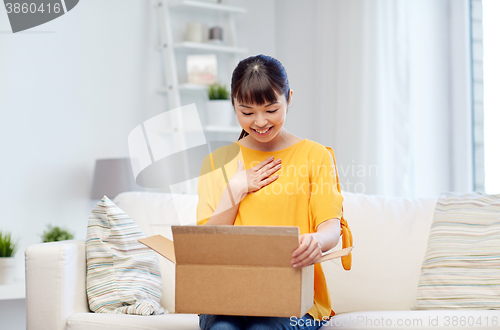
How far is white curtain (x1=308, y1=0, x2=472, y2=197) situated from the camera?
264 centimetres

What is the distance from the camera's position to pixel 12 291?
7.39ft

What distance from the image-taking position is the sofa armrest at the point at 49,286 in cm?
151

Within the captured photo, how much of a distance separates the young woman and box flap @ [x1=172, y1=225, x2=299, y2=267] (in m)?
0.19

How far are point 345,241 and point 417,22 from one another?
1737 millimetres

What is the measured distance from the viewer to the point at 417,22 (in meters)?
2.68

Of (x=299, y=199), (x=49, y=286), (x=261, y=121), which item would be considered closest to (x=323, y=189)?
(x=299, y=199)

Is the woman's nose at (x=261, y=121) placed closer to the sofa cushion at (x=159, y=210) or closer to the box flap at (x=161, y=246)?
the box flap at (x=161, y=246)

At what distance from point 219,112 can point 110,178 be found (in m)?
0.76

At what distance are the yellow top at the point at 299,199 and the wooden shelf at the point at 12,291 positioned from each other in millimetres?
1316

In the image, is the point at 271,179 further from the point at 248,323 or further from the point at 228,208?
the point at 248,323

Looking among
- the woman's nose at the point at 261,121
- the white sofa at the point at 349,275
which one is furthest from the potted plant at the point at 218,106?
the woman's nose at the point at 261,121

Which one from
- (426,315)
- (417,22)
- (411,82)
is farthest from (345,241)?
(417,22)

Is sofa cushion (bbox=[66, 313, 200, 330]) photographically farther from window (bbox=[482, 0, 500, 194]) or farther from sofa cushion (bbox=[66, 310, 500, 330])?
window (bbox=[482, 0, 500, 194])

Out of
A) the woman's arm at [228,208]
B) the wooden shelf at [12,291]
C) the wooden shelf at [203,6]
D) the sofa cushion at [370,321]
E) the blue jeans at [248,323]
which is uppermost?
the wooden shelf at [203,6]
